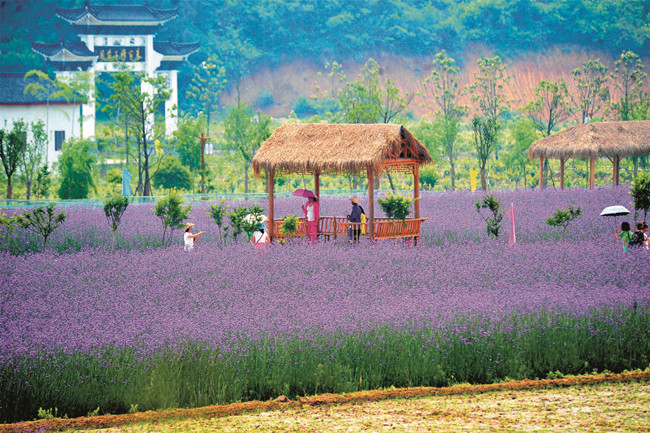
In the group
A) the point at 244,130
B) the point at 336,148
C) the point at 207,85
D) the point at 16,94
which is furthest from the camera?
the point at 207,85

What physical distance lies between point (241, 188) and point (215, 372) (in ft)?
121

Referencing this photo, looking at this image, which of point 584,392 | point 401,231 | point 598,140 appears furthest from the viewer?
point 598,140

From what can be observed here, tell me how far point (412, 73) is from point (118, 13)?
30086 millimetres

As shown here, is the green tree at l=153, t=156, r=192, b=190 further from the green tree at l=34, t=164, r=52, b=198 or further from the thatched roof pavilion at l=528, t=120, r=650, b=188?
the thatched roof pavilion at l=528, t=120, r=650, b=188

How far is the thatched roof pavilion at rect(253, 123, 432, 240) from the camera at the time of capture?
15.0 m

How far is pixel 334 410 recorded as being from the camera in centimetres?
616

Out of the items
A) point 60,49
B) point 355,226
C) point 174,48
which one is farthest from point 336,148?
point 174,48

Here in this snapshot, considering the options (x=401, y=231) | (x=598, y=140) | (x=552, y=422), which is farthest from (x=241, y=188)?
(x=552, y=422)

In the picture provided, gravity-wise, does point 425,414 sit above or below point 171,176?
below

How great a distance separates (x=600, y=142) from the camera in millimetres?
26172

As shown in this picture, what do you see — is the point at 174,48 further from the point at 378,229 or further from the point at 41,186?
the point at 378,229

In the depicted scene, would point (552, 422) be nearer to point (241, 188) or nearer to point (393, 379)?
point (393, 379)

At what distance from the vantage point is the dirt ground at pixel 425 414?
18.6ft

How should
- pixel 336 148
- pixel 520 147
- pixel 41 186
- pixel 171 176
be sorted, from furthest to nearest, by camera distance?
pixel 520 147 → pixel 171 176 → pixel 41 186 → pixel 336 148
